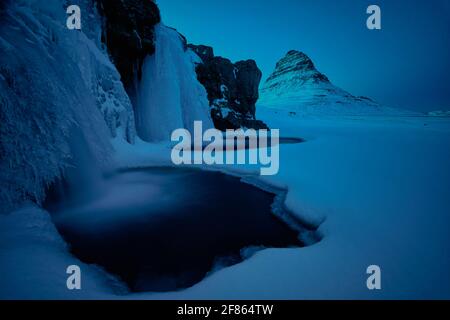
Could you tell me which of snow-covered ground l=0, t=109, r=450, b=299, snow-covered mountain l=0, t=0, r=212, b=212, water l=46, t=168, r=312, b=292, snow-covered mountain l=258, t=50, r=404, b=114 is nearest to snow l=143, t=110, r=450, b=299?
snow-covered ground l=0, t=109, r=450, b=299

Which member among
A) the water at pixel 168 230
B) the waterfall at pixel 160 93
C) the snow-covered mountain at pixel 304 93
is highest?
the snow-covered mountain at pixel 304 93

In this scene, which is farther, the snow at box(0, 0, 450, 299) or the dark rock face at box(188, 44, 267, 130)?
the dark rock face at box(188, 44, 267, 130)

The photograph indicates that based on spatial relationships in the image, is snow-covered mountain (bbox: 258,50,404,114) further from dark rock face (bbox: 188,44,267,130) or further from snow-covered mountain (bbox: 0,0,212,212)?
snow-covered mountain (bbox: 0,0,212,212)

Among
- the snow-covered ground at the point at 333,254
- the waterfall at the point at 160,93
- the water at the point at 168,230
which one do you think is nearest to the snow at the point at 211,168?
the snow-covered ground at the point at 333,254

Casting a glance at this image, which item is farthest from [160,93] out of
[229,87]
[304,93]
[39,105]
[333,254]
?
[304,93]

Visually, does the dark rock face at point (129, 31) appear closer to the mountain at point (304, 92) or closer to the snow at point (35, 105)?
the snow at point (35, 105)

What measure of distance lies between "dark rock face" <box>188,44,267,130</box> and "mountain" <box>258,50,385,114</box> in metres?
32.3

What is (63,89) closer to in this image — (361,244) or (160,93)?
(361,244)

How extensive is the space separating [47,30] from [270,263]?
25.7 ft

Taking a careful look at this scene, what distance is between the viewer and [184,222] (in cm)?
511

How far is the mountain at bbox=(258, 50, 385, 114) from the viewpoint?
60231 millimetres

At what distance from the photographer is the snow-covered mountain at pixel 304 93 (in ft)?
196

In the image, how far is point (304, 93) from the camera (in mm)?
76562

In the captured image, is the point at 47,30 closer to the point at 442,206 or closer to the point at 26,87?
the point at 26,87
